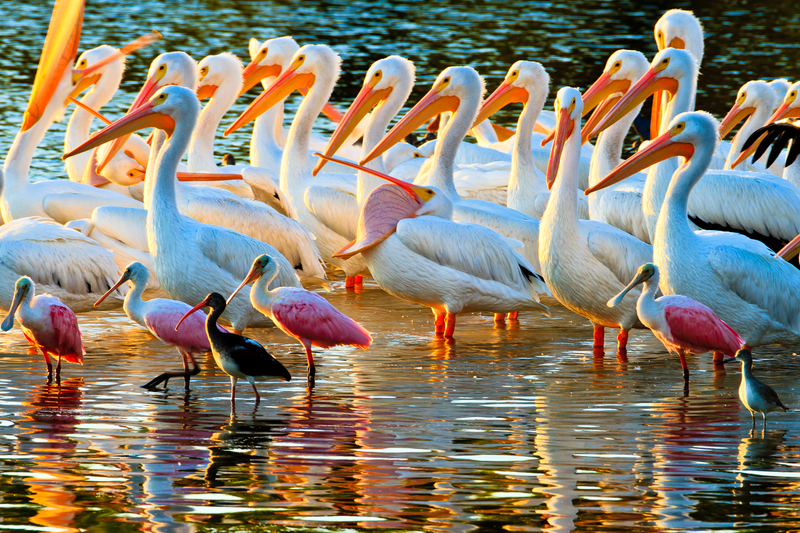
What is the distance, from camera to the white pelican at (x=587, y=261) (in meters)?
→ 5.96

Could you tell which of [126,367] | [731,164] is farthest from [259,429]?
[731,164]

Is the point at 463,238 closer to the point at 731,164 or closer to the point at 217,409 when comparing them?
the point at 217,409

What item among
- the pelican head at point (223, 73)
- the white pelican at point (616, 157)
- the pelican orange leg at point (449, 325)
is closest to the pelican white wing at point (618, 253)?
the pelican orange leg at point (449, 325)

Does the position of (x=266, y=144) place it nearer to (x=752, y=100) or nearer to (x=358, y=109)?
(x=358, y=109)

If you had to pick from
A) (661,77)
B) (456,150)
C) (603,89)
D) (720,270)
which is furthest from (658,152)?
(603,89)

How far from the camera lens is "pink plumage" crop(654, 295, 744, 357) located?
201 inches

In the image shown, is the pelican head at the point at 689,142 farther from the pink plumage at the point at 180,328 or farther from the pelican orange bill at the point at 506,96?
the pelican orange bill at the point at 506,96

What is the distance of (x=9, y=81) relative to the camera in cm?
1702

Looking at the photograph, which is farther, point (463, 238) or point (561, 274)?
point (463, 238)

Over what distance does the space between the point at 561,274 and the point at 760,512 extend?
2551 millimetres

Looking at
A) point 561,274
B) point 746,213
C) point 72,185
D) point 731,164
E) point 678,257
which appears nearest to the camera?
point 678,257

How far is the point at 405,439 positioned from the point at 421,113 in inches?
144

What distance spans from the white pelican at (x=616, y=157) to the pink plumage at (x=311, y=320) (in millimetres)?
2543

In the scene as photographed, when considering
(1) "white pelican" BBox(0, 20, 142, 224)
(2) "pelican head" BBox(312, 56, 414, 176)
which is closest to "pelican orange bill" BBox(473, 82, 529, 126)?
(2) "pelican head" BBox(312, 56, 414, 176)
